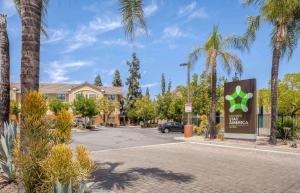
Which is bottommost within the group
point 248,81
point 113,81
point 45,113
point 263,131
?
point 263,131

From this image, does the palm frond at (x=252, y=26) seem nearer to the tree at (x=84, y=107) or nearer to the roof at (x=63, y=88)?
the tree at (x=84, y=107)

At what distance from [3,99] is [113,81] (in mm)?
94436

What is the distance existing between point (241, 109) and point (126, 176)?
588 inches

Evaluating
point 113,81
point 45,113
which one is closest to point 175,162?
point 45,113

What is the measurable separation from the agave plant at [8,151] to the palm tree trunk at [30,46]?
6.92ft

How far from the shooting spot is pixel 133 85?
89.6 meters

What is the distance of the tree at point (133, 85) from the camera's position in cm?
8769

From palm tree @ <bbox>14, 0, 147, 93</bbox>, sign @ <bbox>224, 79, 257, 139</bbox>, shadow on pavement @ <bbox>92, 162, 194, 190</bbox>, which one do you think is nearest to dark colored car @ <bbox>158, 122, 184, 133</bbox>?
sign @ <bbox>224, 79, 257, 139</bbox>

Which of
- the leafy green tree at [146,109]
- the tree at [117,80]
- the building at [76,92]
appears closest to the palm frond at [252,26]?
the leafy green tree at [146,109]

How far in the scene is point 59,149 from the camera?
4570mm

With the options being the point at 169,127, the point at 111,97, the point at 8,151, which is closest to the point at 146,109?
the point at 111,97

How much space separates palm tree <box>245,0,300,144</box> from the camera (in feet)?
60.6

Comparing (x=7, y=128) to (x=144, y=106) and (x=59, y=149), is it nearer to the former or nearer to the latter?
(x=59, y=149)

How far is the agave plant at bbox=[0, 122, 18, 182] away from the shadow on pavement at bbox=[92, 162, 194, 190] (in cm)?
196
